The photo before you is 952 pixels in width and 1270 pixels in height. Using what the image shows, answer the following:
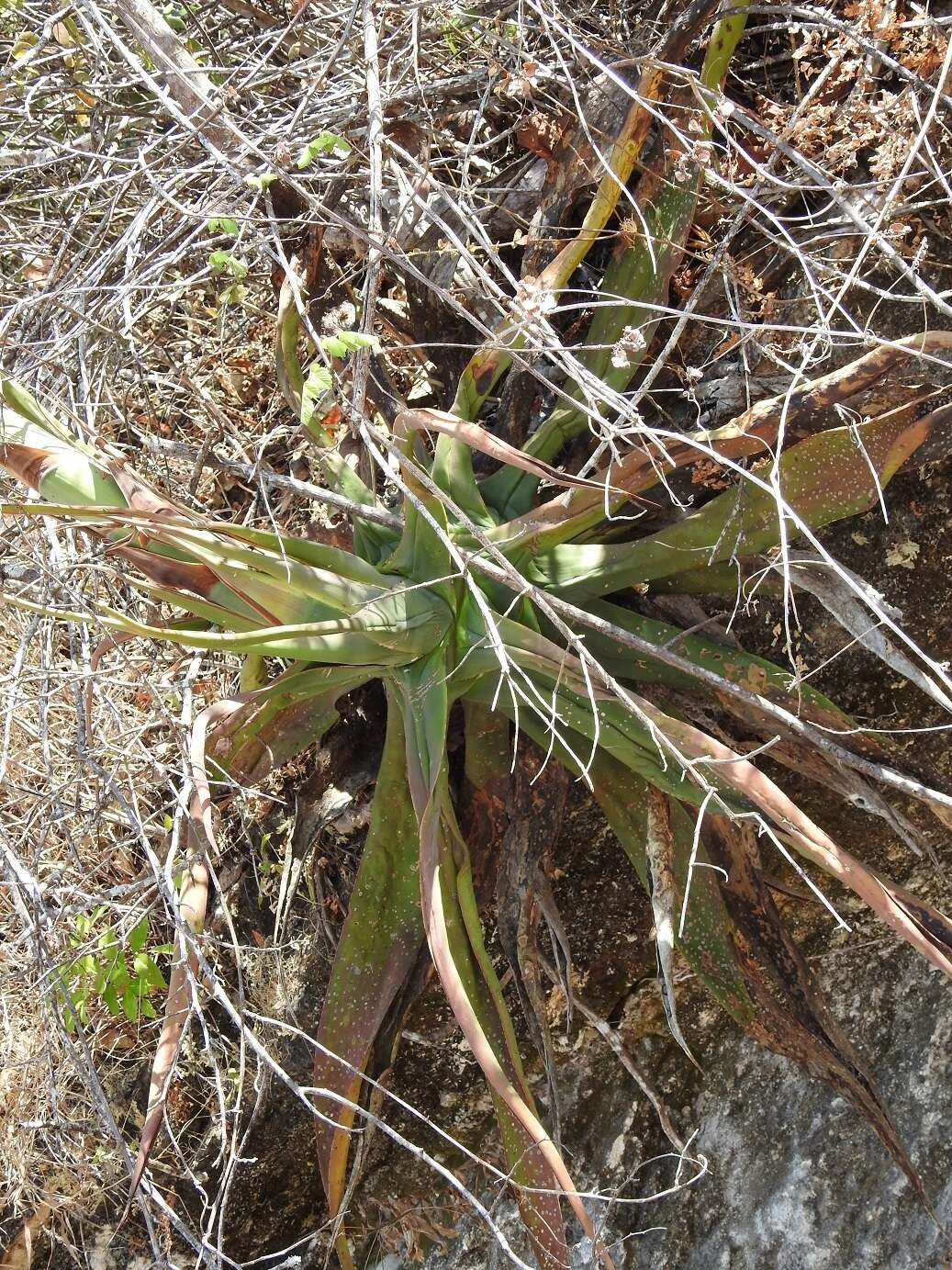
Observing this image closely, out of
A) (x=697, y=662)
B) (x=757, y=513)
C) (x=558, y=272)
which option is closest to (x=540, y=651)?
(x=697, y=662)

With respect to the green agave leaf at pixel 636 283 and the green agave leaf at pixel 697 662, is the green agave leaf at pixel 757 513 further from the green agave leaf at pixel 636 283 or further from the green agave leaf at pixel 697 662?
the green agave leaf at pixel 636 283

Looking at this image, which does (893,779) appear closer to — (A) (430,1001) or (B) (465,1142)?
(A) (430,1001)

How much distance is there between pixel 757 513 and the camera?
5.33ft

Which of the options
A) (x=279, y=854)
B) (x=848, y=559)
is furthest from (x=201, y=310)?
(x=848, y=559)

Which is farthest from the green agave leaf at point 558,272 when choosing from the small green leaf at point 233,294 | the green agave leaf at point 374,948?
the small green leaf at point 233,294

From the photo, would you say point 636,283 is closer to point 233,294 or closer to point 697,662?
point 697,662

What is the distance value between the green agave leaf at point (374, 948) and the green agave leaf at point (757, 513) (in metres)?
0.40

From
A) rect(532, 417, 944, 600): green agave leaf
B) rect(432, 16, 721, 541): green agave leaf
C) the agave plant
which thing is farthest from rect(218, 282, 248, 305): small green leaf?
rect(532, 417, 944, 600): green agave leaf

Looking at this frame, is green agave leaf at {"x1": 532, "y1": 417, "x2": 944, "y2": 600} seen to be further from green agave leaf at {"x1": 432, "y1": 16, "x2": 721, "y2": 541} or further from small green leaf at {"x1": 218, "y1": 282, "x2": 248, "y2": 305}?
small green leaf at {"x1": 218, "y1": 282, "x2": 248, "y2": 305}

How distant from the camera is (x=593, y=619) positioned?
1.54m

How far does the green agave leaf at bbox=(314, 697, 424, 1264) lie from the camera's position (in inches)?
75.5

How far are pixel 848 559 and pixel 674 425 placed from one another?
37 cm

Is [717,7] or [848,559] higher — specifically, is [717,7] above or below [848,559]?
above

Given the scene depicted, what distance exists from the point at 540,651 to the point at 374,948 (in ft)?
2.29
